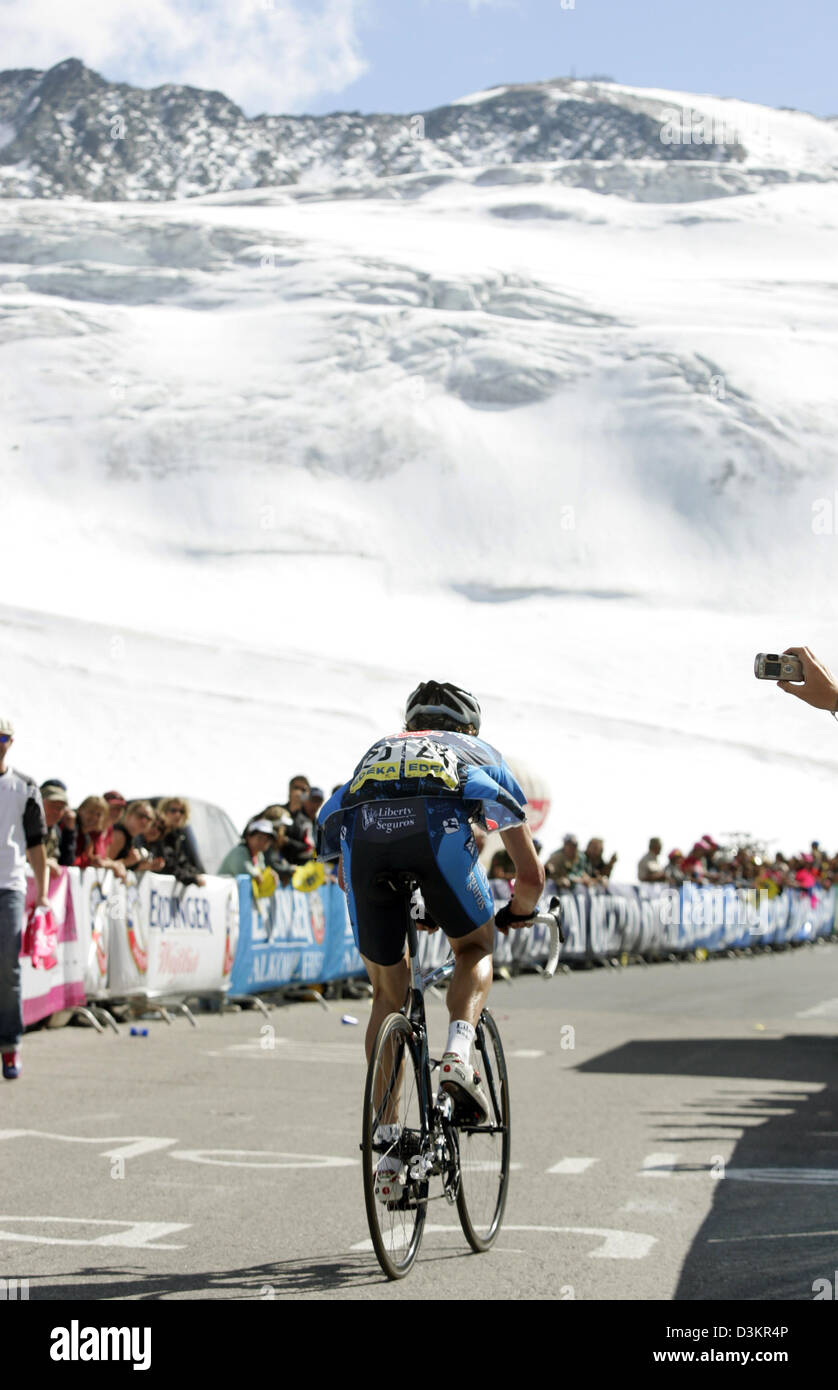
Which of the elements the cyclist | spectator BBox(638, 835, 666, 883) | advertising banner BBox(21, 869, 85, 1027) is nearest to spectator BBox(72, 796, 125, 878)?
advertising banner BBox(21, 869, 85, 1027)

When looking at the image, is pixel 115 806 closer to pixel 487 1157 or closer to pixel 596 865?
pixel 487 1157

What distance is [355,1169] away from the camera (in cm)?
803

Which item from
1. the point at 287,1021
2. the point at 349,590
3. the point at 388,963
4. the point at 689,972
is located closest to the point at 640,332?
the point at 349,590

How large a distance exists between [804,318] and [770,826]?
66986 millimetres

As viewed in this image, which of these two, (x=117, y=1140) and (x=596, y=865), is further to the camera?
(x=596, y=865)

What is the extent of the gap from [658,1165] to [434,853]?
342cm

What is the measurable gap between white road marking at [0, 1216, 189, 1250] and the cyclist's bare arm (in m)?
1.60

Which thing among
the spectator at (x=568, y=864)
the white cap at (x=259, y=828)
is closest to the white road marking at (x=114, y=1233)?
the white cap at (x=259, y=828)

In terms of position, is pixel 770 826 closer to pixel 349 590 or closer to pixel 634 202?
pixel 349 590

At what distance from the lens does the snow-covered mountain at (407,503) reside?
218 ft

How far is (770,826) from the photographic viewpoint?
207 ft

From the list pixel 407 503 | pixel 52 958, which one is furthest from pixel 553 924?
pixel 407 503

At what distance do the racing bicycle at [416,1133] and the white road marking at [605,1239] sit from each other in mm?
393
